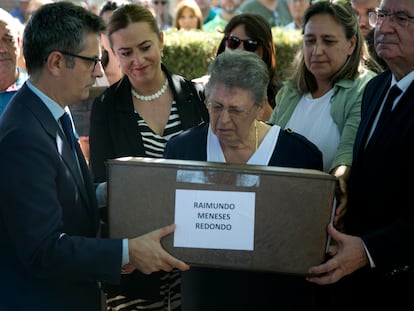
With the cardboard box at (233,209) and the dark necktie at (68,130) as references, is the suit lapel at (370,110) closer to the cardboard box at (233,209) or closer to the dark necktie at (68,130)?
the cardboard box at (233,209)

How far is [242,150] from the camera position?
2.96m

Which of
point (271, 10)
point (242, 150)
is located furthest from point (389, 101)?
point (271, 10)

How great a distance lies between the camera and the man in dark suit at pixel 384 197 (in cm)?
269

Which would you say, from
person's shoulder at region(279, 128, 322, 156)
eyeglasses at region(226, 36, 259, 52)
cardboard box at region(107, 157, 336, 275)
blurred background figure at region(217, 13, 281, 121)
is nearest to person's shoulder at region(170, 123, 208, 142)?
person's shoulder at region(279, 128, 322, 156)

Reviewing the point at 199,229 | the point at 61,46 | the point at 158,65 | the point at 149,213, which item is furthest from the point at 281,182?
Answer: the point at 158,65

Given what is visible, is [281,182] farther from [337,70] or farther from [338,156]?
[337,70]

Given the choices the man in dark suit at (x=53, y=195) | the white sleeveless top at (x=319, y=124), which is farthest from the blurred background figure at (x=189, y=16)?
the man in dark suit at (x=53, y=195)

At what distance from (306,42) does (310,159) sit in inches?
39.8

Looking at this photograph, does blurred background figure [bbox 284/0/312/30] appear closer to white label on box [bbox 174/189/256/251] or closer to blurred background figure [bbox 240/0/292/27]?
blurred background figure [bbox 240/0/292/27]

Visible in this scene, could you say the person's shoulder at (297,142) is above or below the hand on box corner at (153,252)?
above

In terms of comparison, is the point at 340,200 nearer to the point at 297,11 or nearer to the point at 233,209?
the point at 233,209

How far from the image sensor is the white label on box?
2.54m

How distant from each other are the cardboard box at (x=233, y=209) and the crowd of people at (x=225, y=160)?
0.07 meters

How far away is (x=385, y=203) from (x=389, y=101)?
1.42 ft
